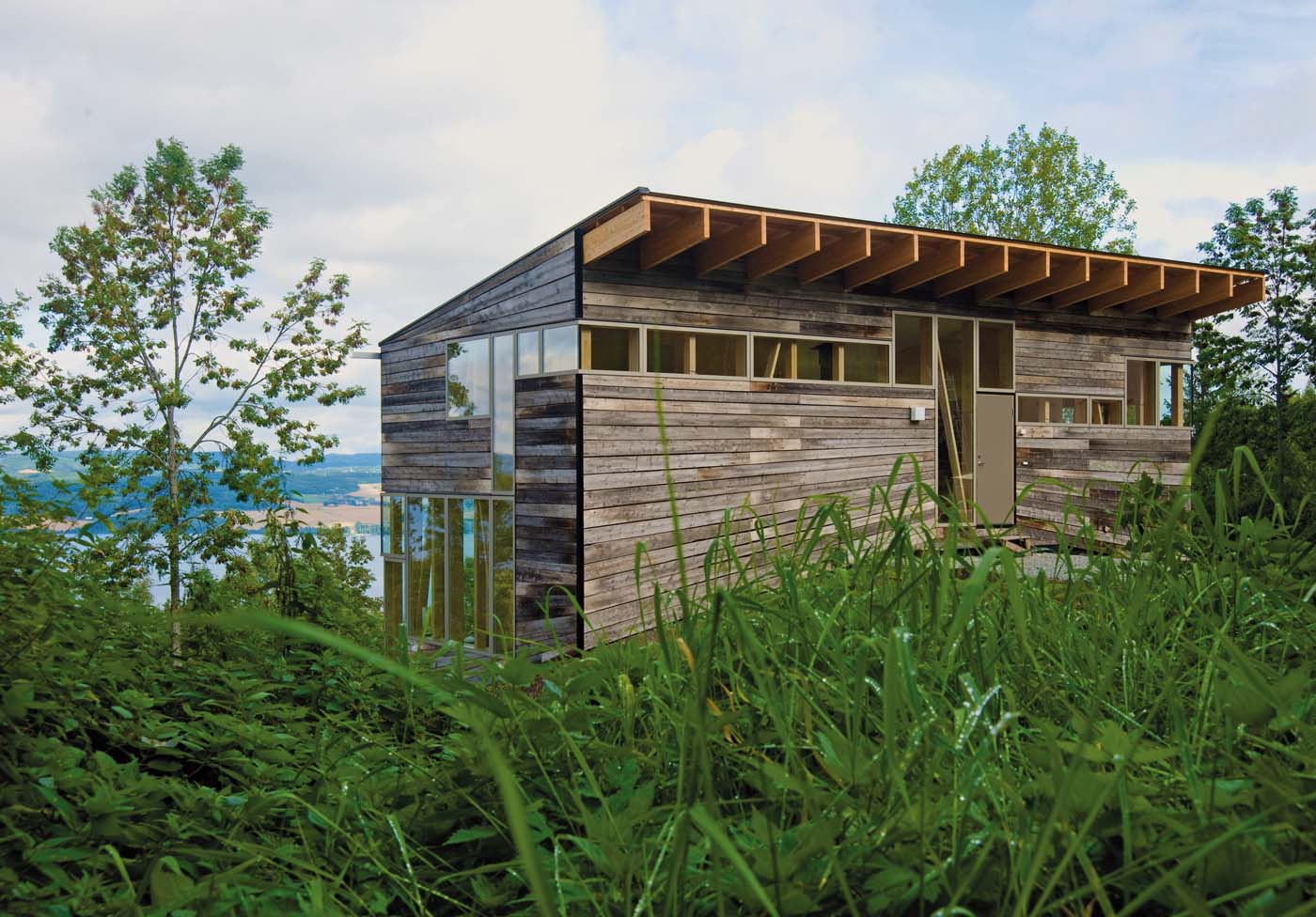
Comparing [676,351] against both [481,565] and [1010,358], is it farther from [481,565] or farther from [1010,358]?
[1010,358]

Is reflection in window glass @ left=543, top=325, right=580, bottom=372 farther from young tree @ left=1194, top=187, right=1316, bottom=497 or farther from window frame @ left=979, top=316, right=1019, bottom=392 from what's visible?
young tree @ left=1194, top=187, right=1316, bottom=497

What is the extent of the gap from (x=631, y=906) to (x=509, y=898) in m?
0.15

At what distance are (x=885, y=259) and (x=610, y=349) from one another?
342 cm

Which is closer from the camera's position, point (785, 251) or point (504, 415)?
point (785, 251)

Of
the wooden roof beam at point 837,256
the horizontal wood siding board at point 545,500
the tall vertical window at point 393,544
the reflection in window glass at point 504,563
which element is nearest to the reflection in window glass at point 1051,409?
the wooden roof beam at point 837,256

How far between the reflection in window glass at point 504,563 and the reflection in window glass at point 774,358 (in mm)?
3225

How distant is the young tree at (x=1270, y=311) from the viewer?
2052 cm

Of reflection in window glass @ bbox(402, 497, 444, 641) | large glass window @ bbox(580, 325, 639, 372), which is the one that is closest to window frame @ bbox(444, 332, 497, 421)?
reflection in window glass @ bbox(402, 497, 444, 641)

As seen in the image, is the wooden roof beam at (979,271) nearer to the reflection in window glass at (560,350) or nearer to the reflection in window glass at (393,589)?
the reflection in window glass at (560,350)

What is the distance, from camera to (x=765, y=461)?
9.80 m

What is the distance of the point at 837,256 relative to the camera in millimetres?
9695

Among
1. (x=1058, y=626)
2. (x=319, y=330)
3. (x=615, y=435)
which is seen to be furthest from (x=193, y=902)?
(x=319, y=330)

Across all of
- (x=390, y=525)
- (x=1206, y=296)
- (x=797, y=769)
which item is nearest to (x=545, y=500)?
(x=390, y=525)

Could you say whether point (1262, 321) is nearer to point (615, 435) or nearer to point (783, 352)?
point (783, 352)
